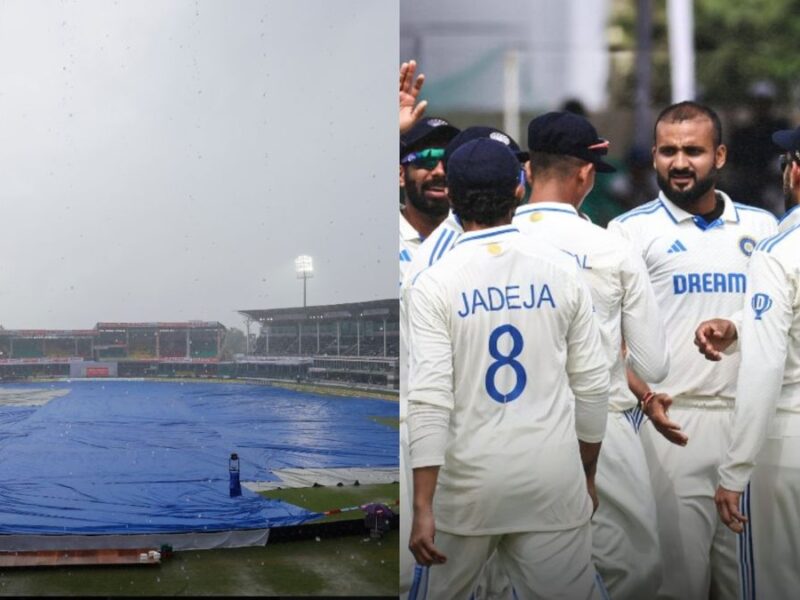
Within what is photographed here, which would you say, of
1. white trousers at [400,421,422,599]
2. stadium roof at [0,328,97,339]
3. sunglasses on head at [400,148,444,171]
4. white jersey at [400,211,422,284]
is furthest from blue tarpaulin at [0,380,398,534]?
sunglasses on head at [400,148,444,171]

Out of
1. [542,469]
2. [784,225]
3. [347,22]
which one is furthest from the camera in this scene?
[347,22]

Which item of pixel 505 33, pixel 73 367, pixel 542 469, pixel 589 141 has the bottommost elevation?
pixel 542 469

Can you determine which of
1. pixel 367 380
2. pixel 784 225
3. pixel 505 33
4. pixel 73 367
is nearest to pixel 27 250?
pixel 73 367

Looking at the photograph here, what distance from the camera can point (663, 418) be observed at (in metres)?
3.60

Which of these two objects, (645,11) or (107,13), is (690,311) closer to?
(645,11)

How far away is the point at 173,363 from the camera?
14.8ft

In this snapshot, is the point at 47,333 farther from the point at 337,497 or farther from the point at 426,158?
the point at 426,158

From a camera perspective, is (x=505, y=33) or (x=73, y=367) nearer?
(x=505, y=33)

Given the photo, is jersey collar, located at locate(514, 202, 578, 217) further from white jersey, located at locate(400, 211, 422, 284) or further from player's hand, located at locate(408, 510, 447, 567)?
player's hand, located at locate(408, 510, 447, 567)

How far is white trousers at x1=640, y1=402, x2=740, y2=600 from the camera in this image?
141 inches

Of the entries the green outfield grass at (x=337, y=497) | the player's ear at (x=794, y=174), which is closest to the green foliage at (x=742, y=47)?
the player's ear at (x=794, y=174)

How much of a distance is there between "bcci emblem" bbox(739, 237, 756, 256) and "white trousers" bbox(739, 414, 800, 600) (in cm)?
62

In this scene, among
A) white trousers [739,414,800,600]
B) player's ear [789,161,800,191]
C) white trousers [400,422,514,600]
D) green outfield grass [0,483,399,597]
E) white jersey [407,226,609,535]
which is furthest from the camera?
green outfield grass [0,483,399,597]

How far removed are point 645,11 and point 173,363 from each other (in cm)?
212
